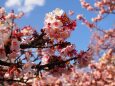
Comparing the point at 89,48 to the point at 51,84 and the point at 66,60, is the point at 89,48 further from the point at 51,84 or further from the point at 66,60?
the point at 51,84

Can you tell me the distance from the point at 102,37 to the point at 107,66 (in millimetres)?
2457

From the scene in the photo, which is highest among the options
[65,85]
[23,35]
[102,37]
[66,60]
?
[102,37]

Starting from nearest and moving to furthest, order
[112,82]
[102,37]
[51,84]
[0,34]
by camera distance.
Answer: [0,34], [51,84], [112,82], [102,37]

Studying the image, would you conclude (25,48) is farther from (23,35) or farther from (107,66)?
(107,66)

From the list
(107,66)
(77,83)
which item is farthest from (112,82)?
(77,83)

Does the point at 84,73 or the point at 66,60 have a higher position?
the point at 84,73

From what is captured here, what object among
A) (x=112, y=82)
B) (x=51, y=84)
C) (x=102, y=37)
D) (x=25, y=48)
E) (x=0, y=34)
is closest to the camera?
(x=0, y=34)

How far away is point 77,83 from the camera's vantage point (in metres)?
29.9

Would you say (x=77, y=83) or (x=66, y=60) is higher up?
(x=77, y=83)

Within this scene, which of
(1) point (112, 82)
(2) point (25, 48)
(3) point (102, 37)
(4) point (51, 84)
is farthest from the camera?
(3) point (102, 37)

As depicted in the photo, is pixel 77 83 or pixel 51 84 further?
pixel 77 83

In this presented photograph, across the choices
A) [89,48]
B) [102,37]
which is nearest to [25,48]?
[89,48]

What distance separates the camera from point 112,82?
2712 cm

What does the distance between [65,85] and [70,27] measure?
18348 millimetres
